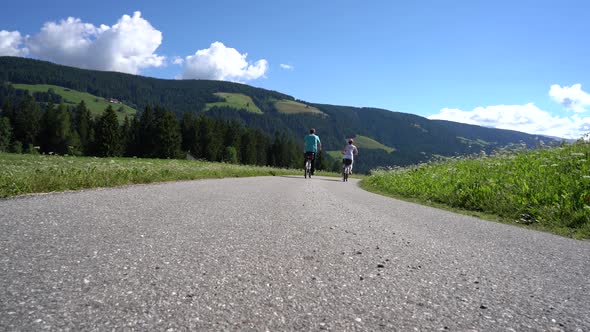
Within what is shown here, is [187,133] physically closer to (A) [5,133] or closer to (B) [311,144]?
(A) [5,133]

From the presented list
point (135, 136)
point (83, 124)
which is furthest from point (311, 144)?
point (83, 124)

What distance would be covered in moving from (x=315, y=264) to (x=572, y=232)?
5.82m

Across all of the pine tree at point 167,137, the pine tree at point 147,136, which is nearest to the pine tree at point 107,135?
the pine tree at point 147,136

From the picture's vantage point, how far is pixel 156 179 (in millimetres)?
11992

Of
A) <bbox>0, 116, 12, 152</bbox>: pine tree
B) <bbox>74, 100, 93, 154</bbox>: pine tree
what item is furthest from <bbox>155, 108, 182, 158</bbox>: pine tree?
<bbox>0, 116, 12, 152</bbox>: pine tree

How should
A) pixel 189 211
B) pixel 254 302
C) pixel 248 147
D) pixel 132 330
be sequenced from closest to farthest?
pixel 132 330 → pixel 254 302 → pixel 189 211 → pixel 248 147

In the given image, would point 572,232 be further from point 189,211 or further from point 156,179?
point 156,179

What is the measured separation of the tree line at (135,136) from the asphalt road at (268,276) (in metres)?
85.0

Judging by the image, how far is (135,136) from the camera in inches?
3679

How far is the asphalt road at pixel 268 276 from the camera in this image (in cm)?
207

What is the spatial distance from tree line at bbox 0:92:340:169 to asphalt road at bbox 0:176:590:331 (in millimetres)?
84955

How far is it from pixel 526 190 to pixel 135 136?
98.7m

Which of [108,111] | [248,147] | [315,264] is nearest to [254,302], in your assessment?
[315,264]

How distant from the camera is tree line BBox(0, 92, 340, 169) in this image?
83875mm
